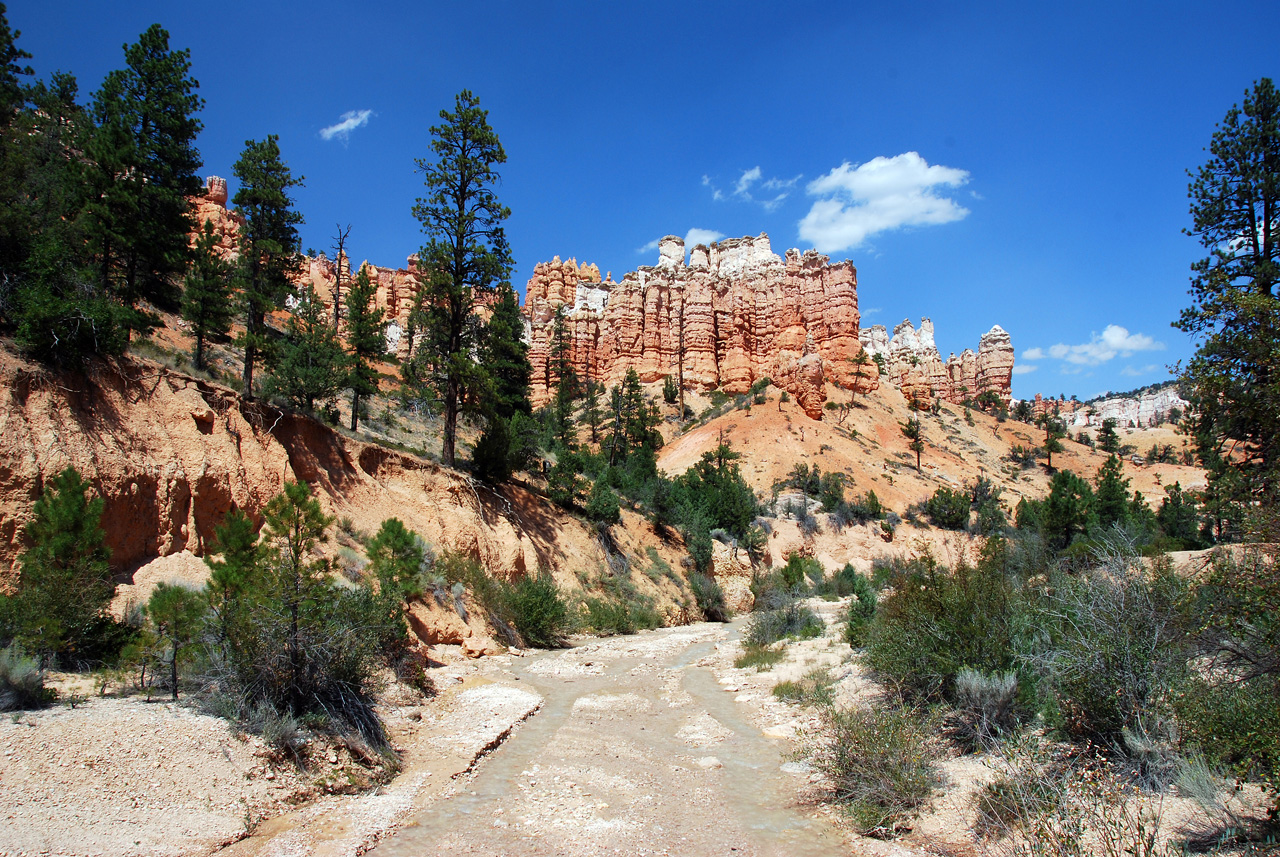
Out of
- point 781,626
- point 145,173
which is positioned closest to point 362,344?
point 145,173

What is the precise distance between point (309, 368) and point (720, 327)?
194 ft

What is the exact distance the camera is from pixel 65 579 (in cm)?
795

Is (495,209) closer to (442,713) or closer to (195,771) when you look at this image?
(442,713)

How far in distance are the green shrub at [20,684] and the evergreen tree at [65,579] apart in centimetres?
94

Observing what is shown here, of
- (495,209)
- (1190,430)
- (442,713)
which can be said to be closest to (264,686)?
(442,713)

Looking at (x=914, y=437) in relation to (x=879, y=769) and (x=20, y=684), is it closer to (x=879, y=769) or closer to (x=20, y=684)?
(x=879, y=769)

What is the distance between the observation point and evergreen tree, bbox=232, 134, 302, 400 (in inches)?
683

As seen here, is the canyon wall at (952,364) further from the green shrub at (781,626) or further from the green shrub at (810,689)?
the green shrub at (810,689)

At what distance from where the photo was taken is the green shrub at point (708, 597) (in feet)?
102

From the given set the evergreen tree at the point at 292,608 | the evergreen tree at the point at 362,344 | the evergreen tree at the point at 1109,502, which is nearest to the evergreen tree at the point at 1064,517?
the evergreen tree at the point at 1109,502

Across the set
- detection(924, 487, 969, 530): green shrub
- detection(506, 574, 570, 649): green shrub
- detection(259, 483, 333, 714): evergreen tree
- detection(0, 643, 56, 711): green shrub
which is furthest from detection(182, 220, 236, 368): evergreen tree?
detection(924, 487, 969, 530): green shrub

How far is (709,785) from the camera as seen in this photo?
8.59 metres

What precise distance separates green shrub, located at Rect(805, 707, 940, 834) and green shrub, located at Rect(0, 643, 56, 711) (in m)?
8.79

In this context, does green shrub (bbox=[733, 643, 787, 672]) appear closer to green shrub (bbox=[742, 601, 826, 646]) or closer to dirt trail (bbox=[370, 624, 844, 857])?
green shrub (bbox=[742, 601, 826, 646])
